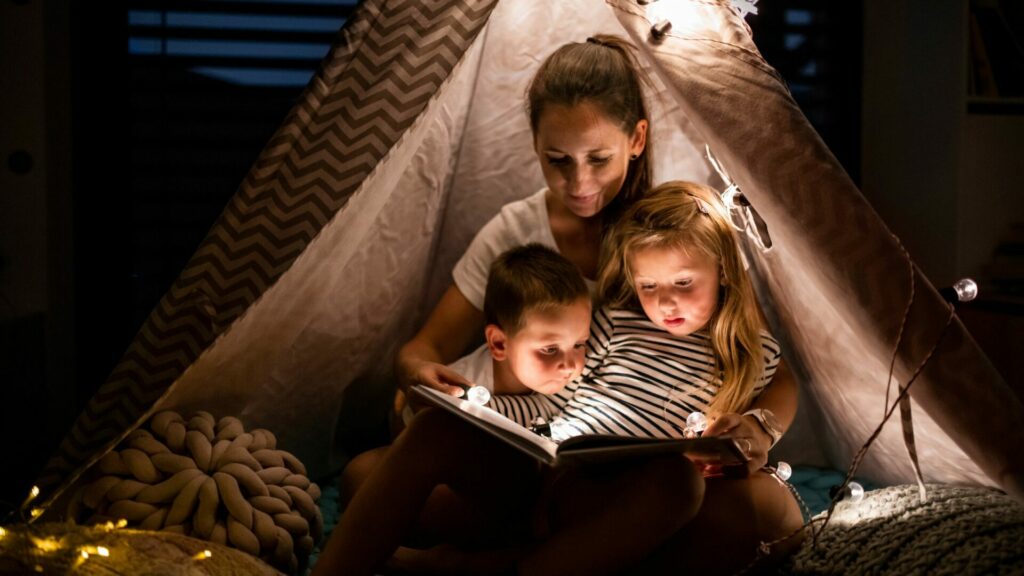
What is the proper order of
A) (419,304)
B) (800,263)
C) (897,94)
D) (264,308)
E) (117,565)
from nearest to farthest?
(117,565) → (800,263) → (264,308) → (419,304) → (897,94)

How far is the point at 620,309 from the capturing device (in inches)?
63.7

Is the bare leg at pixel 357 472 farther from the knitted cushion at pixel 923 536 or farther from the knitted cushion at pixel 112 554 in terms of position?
the knitted cushion at pixel 923 536

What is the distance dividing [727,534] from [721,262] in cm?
43

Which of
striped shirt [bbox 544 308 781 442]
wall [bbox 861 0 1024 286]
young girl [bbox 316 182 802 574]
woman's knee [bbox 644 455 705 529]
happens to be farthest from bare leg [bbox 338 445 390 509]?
wall [bbox 861 0 1024 286]

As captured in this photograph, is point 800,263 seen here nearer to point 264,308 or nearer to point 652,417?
point 652,417

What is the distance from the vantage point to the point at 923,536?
4.15 feet

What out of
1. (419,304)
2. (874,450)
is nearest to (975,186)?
(874,450)

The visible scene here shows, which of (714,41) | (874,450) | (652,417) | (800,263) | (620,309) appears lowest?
(874,450)

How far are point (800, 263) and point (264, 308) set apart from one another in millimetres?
796

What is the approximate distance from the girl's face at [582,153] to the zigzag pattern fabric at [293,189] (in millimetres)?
242

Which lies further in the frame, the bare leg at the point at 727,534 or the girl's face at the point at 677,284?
the girl's face at the point at 677,284

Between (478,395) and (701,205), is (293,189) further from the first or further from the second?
(701,205)

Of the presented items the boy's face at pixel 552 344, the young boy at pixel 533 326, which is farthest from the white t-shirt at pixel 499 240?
the boy's face at pixel 552 344

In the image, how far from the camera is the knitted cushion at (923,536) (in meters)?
1.19
